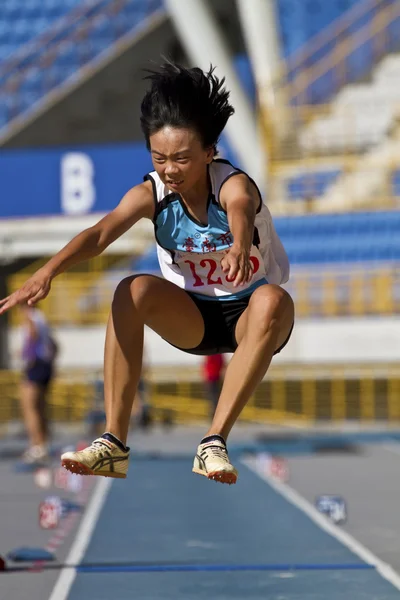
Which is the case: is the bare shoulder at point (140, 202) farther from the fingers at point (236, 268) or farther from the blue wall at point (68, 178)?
the blue wall at point (68, 178)

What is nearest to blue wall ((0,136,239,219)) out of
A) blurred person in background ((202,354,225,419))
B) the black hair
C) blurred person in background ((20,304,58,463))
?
Result: blurred person in background ((202,354,225,419))

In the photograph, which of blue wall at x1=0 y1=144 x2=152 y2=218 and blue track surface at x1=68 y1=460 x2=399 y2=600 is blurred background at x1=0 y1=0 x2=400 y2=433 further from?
blue track surface at x1=68 y1=460 x2=399 y2=600

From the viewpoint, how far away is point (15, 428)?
17859mm

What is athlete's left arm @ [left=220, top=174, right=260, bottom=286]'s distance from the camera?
398cm

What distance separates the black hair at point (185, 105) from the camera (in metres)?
4.51

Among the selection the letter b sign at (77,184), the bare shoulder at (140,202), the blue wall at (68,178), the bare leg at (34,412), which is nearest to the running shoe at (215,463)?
the bare shoulder at (140,202)

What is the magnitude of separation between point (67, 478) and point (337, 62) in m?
13.0

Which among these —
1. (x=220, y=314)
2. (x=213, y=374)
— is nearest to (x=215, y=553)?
(x=220, y=314)

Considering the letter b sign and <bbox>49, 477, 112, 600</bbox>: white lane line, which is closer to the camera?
<bbox>49, 477, 112, 600</bbox>: white lane line

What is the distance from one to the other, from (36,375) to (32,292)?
7479 mm

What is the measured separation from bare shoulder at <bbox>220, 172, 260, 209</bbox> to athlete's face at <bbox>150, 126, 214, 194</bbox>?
0.42ft

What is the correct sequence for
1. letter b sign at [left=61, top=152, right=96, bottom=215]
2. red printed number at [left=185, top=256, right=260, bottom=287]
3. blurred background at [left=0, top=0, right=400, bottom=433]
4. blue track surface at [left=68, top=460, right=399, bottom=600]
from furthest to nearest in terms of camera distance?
letter b sign at [left=61, top=152, right=96, bottom=215]
blurred background at [left=0, top=0, right=400, bottom=433]
blue track surface at [left=68, top=460, right=399, bottom=600]
red printed number at [left=185, top=256, right=260, bottom=287]

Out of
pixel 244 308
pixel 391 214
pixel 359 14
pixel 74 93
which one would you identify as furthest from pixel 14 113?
pixel 244 308

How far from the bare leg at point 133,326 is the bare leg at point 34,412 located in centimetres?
693
